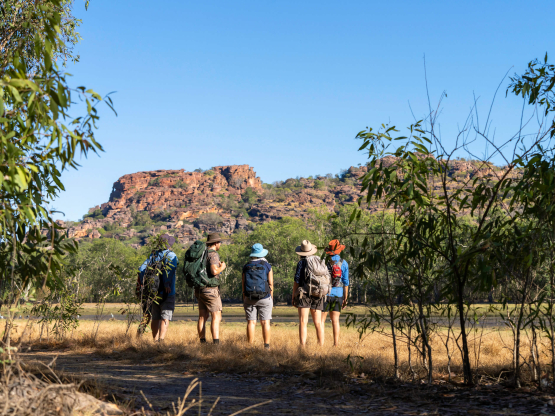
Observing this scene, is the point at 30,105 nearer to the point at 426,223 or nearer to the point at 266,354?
the point at 426,223

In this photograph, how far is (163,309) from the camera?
8.34 metres

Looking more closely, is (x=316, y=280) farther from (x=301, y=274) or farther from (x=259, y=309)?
(x=259, y=309)

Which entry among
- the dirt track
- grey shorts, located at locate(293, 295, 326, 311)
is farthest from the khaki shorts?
the dirt track

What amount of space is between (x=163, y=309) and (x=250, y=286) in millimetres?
1608

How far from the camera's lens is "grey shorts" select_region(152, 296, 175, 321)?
833cm

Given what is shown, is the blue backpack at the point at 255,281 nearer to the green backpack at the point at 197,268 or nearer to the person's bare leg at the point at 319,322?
the green backpack at the point at 197,268

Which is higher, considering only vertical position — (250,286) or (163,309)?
(250,286)

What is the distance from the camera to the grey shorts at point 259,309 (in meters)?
7.89

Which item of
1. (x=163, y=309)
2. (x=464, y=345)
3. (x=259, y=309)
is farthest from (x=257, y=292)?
(x=464, y=345)

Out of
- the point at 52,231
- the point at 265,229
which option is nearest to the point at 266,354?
the point at 52,231

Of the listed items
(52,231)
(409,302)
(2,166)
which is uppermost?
(2,166)

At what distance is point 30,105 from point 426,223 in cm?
377

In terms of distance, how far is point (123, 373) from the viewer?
618 cm

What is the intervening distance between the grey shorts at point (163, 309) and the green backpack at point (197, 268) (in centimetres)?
52
